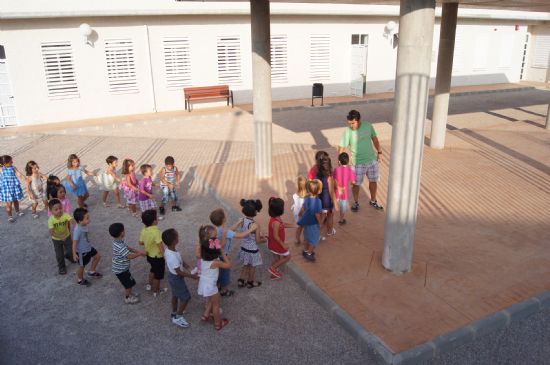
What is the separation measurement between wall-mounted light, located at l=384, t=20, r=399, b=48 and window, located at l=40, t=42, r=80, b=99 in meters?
14.8

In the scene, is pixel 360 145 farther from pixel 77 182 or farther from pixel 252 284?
pixel 77 182

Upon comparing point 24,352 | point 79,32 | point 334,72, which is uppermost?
point 79,32

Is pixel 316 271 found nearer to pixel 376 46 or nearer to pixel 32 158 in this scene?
pixel 32 158

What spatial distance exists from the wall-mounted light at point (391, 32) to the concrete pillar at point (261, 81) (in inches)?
592

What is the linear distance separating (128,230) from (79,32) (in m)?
12.2

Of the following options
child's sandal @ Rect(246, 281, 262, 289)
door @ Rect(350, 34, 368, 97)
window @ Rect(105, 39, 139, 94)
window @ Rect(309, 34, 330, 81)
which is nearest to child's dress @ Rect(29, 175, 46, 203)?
child's sandal @ Rect(246, 281, 262, 289)

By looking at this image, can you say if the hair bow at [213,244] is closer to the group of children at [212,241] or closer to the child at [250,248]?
the group of children at [212,241]

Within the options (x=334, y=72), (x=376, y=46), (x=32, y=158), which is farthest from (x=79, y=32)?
(x=376, y=46)

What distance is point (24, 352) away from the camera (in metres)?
4.73

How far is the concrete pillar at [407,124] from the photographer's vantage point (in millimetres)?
5090

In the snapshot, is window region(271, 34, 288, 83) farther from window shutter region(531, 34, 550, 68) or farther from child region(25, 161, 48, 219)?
window shutter region(531, 34, 550, 68)

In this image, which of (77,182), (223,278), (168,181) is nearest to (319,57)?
(168,181)

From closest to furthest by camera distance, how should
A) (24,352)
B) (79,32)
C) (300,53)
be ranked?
(24,352) < (79,32) < (300,53)

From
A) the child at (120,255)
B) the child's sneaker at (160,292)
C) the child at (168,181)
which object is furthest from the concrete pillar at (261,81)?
the child at (120,255)
